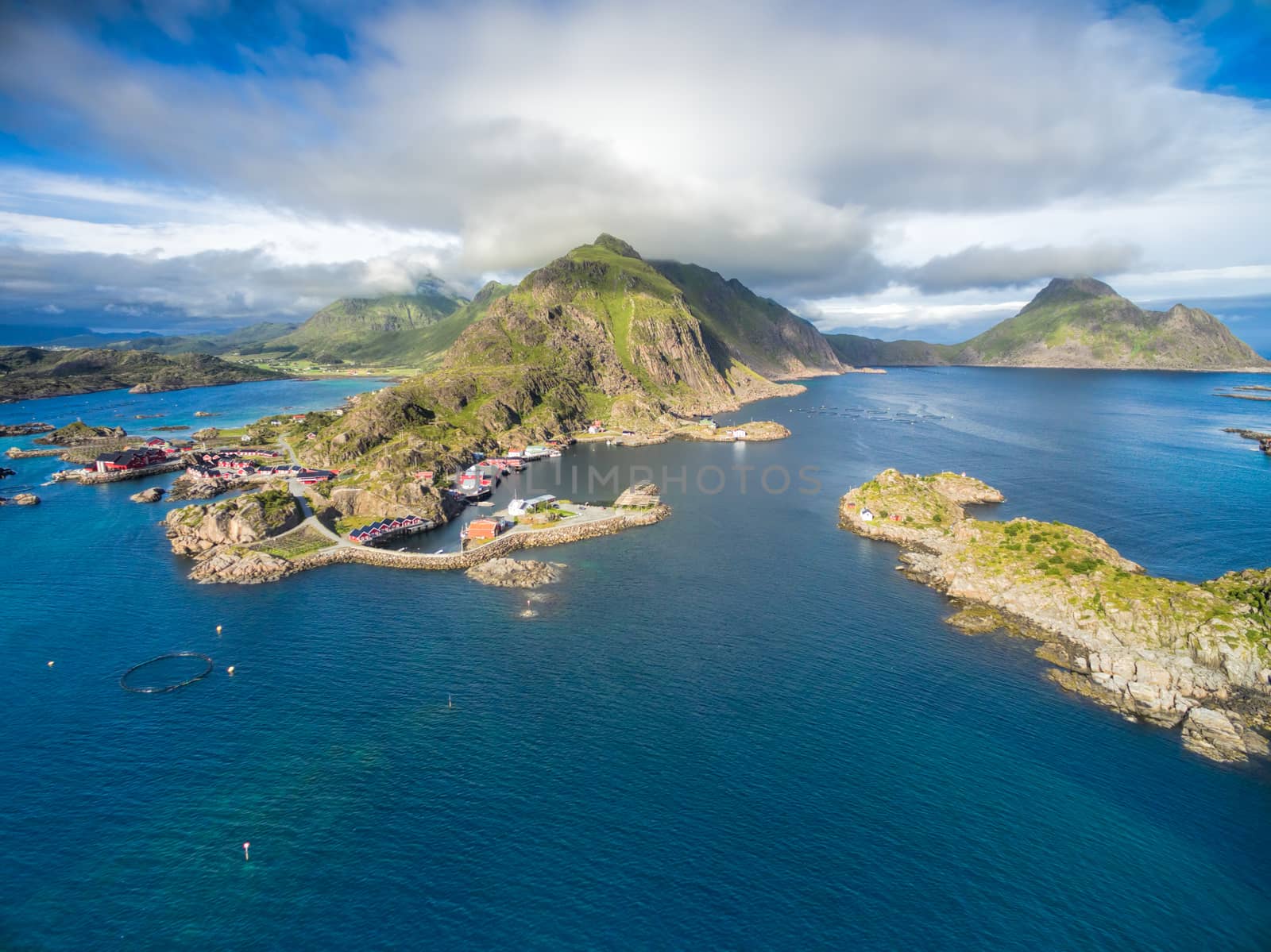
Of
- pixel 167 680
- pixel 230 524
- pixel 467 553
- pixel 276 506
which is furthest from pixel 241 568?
pixel 467 553

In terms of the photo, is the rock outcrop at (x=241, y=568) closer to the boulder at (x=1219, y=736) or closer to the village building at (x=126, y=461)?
the village building at (x=126, y=461)

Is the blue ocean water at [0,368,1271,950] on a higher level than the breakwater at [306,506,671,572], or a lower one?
lower

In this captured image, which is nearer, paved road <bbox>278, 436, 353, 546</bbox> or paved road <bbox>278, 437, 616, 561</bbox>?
paved road <bbox>278, 437, 616, 561</bbox>

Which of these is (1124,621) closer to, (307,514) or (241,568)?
(241,568)

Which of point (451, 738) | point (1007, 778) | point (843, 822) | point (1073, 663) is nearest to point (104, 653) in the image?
point (451, 738)

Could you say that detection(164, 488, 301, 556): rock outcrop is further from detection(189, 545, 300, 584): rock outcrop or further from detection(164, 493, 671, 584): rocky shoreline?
detection(189, 545, 300, 584): rock outcrop

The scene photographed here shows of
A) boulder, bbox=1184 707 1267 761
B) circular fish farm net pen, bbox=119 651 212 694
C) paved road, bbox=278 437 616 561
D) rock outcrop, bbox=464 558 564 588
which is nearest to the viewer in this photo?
boulder, bbox=1184 707 1267 761

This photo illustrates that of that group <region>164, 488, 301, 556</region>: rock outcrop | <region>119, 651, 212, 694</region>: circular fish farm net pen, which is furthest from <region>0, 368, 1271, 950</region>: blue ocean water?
<region>164, 488, 301, 556</region>: rock outcrop

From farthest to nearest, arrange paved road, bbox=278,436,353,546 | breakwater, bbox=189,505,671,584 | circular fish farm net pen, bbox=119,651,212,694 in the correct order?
paved road, bbox=278,436,353,546 → breakwater, bbox=189,505,671,584 → circular fish farm net pen, bbox=119,651,212,694
